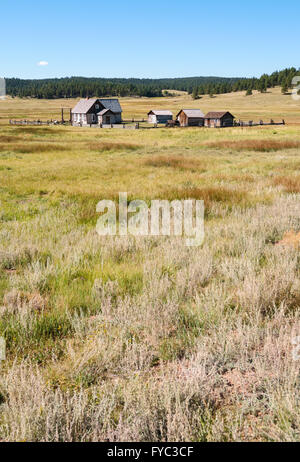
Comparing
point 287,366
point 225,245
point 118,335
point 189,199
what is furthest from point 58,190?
point 287,366

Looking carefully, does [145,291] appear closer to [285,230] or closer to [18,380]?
[18,380]

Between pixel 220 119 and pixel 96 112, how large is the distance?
27241mm

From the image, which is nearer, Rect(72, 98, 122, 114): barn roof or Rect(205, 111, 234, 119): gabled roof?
Rect(205, 111, 234, 119): gabled roof

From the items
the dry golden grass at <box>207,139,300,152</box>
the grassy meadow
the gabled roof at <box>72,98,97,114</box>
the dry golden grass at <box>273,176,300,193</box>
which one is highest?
the gabled roof at <box>72,98,97,114</box>

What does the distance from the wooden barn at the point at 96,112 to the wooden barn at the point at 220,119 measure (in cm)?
2035

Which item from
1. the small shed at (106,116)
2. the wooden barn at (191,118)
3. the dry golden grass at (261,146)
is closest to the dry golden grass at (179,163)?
the dry golden grass at (261,146)

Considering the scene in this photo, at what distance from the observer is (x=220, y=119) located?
6756 centimetres

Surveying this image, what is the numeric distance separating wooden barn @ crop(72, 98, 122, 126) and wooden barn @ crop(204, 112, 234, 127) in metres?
20.4

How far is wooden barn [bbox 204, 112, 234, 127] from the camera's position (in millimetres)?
67562

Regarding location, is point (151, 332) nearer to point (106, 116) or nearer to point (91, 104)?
point (106, 116)

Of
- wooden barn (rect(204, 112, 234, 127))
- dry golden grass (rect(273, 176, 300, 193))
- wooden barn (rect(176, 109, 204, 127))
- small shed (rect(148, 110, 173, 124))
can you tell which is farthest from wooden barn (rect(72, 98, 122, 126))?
dry golden grass (rect(273, 176, 300, 193))

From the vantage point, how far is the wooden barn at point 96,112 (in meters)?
75.7

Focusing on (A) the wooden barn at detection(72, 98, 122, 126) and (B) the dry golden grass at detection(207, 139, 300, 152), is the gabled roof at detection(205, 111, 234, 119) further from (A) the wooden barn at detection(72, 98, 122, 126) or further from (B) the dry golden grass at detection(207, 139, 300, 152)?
(B) the dry golden grass at detection(207, 139, 300, 152)

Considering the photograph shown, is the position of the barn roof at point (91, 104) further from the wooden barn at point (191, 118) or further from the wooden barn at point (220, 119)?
the wooden barn at point (220, 119)
